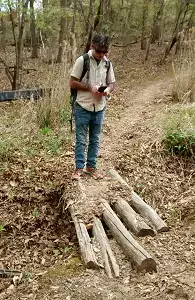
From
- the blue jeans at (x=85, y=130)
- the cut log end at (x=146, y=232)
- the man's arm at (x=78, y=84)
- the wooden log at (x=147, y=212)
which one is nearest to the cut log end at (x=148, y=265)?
the cut log end at (x=146, y=232)

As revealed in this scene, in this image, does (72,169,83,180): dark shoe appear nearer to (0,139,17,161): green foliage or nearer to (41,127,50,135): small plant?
(0,139,17,161): green foliage

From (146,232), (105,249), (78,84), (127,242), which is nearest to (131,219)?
(146,232)

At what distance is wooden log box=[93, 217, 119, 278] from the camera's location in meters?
3.09

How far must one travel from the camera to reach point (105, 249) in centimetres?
330

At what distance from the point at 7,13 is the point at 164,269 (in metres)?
9.13

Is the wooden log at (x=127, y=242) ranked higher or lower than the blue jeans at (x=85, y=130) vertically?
lower

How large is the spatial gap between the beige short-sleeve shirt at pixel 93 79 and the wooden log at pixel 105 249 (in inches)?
54.3

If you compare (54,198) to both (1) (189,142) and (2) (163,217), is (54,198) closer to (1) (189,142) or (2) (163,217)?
(2) (163,217)

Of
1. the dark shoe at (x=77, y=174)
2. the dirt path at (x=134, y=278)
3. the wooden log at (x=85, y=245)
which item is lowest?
the dirt path at (x=134, y=278)

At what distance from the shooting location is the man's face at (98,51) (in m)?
3.87

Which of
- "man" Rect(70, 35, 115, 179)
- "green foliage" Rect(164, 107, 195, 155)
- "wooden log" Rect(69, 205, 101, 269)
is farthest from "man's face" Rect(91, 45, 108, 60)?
"green foliage" Rect(164, 107, 195, 155)

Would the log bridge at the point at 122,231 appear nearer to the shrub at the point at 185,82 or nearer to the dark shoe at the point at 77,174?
the dark shoe at the point at 77,174

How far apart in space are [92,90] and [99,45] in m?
0.53

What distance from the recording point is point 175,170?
5168mm
